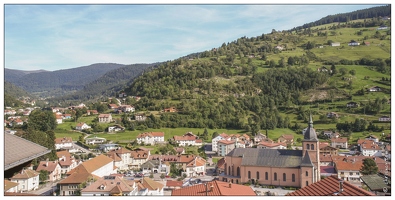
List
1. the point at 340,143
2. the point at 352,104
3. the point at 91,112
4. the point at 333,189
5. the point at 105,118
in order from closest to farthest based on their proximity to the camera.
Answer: the point at 333,189
the point at 340,143
the point at 105,118
the point at 352,104
the point at 91,112

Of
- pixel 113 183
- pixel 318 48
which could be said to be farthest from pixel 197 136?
pixel 318 48

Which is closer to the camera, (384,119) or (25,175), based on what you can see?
(25,175)

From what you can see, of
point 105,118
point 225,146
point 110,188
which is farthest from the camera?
point 105,118

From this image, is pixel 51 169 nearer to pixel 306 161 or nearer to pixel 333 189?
pixel 306 161

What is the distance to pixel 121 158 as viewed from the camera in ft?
101

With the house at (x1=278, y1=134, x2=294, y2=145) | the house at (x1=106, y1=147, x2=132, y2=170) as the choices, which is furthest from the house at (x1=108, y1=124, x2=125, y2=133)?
the house at (x1=278, y1=134, x2=294, y2=145)

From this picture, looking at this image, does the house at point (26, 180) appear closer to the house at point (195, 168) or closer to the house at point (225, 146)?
the house at point (195, 168)

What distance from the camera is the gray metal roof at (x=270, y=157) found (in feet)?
75.3

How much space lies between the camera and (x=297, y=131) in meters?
43.2

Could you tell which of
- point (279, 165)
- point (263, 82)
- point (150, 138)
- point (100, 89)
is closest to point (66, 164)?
point (150, 138)

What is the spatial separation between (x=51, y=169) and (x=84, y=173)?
17.1 ft

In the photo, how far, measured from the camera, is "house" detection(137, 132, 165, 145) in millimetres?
39375

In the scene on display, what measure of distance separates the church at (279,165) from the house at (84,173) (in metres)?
8.79

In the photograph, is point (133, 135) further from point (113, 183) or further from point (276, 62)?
point (276, 62)
